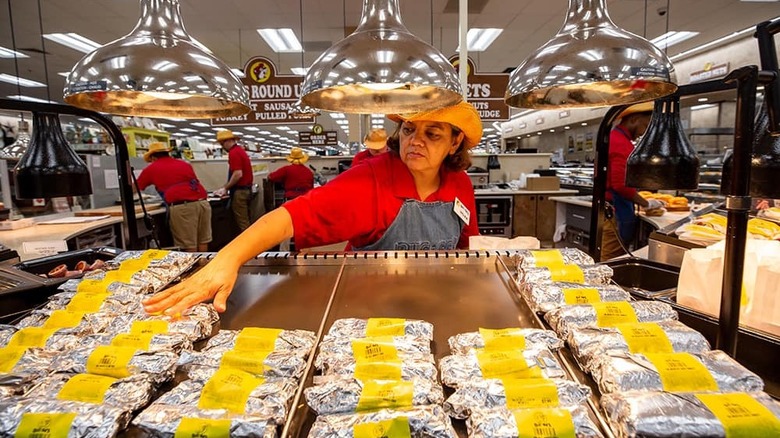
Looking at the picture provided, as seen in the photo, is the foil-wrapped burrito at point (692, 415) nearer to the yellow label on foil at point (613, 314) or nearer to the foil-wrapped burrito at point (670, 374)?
the foil-wrapped burrito at point (670, 374)

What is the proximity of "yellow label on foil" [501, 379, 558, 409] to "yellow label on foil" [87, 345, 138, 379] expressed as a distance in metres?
0.70

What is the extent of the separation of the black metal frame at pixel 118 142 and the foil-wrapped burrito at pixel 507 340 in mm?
1420

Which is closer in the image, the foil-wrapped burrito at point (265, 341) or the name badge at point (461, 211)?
the foil-wrapped burrito at point (265, 341)

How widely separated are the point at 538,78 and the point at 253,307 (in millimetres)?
1031

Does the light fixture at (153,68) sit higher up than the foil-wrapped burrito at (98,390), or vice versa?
the light fixture at (153,68)

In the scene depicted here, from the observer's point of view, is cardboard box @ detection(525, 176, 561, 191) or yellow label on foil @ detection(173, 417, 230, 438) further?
cardboard box @ detection(525, 176, 561, 191)

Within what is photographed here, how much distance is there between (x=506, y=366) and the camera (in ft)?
2.44

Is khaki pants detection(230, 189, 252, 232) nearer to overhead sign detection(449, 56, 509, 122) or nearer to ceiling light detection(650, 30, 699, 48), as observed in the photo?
overhead sign detection(449, 56, 509, 122)

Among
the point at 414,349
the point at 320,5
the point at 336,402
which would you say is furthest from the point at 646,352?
the point at 320,5

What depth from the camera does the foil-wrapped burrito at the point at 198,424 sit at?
604 mm

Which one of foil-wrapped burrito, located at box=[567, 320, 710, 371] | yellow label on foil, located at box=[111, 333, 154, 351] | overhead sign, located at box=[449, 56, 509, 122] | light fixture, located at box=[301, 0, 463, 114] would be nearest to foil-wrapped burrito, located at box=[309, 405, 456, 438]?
foil-wrapped burrito, located at box=[567, 320, 710, 371]

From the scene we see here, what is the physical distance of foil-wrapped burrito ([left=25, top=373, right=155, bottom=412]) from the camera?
69cm

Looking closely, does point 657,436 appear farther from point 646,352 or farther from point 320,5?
point 320,5

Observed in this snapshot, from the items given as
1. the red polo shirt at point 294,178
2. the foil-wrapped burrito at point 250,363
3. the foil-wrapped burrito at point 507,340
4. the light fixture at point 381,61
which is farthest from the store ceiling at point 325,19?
the foil-wrapped burrito at point 250,363
